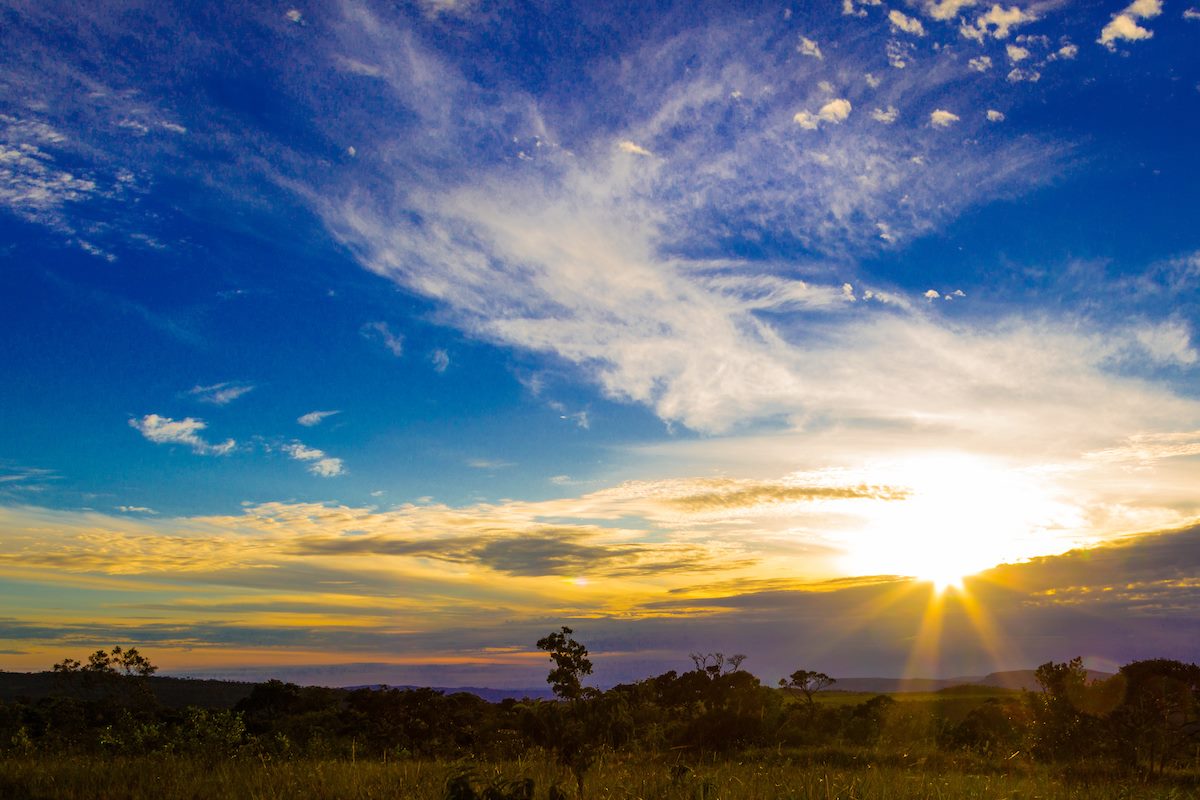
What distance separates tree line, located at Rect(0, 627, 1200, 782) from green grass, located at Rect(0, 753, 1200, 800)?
2.01 feet

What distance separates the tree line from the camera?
1659 centimetres

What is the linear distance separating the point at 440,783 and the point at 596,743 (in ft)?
7.54

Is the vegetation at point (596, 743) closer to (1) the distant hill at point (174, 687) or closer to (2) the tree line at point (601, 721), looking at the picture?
(2) the tree line at point (601, 721)

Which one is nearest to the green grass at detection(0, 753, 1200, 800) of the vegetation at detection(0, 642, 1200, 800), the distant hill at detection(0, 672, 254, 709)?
the vegetation at detection(0, 642, 1200, 800)

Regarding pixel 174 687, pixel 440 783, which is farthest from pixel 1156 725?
pixel 174 687

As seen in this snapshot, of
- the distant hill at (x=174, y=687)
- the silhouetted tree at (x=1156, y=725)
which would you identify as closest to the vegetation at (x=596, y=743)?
the silhouetted tree at (x=1156, y=725)

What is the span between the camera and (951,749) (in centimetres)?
2678

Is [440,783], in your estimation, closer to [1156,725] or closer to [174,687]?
[1156,725]

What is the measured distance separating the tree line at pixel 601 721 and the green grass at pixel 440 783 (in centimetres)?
61

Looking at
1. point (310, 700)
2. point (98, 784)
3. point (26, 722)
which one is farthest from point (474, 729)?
point (98, 784)

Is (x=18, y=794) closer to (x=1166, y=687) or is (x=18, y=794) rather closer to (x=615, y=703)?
(x=615, y=703)

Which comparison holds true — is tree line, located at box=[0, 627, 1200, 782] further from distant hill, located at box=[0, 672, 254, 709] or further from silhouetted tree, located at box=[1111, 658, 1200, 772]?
distant hill, located at box=[0, 672, 254, 709]

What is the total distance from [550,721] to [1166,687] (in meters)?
19.6

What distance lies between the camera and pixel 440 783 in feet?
39.0
